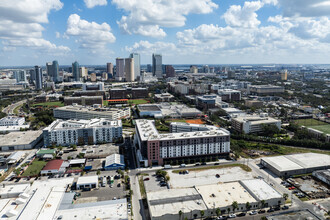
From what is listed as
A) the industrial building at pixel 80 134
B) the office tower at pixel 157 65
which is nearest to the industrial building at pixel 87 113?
the industrial building at pixel 80 134

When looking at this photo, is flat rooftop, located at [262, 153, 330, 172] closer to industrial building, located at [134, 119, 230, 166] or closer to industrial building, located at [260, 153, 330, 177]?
industrial building, located at [260, 153, 330, 177]

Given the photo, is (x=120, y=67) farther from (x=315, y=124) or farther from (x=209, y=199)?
(x=209, y=199)

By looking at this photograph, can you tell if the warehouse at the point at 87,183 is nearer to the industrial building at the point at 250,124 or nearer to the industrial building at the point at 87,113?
the industrial building at the point at 87,113

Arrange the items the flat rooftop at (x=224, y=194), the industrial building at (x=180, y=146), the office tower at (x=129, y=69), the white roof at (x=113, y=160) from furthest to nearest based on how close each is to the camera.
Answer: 1. the office tower at (x=129, y=69)
2. the industrial building at (x=180, y=146)
3. the white roof at (x=113, y=160)
4. the flat rooftop at (x=224, y=194)

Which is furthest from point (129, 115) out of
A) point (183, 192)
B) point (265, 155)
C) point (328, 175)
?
point (328, 175)

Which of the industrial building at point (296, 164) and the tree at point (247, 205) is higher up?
the industrial building at point (296, 164)

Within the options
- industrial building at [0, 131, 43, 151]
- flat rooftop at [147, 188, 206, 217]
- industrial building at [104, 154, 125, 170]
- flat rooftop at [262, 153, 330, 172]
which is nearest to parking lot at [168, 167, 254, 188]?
flat rooftop at [147, 188, 206, 217]
